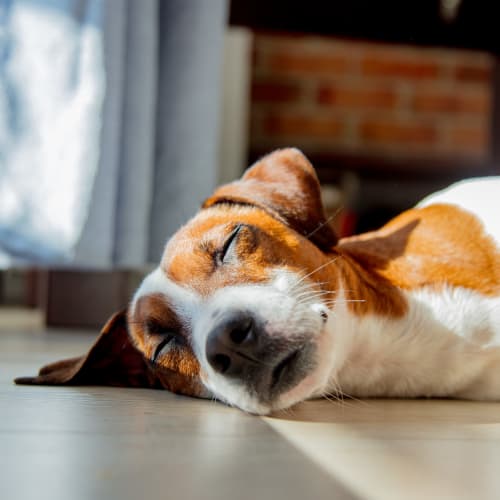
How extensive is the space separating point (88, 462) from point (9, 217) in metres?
1.38

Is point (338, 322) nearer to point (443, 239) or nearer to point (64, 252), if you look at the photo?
point (443, 239)

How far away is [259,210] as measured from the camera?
4.58ft

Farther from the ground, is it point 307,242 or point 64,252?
point 307,242

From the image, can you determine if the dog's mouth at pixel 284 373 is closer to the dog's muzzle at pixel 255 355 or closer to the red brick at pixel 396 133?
the dog's muzzle at pixel 255 355

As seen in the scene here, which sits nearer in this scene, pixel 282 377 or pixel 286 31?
pixel 282 377

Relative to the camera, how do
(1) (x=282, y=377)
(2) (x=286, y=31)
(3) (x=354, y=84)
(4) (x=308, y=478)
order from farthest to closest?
(3) (x=354, y=84), (2) (x=286, y=31), (1) (x=282, y=377), (4) (x=308, y=478)

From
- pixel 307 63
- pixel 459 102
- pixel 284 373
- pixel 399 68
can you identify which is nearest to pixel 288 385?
pixel 284 373

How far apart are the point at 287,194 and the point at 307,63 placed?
299cm

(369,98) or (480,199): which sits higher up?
(369,98)

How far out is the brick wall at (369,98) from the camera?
4.22 metres

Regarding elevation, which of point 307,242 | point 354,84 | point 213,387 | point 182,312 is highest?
point 354,84

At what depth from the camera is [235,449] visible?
2.98 feet


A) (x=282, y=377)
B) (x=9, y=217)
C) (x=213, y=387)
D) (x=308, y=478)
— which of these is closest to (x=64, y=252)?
(x=9, y=217)

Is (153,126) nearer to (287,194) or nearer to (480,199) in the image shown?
(287,194)
